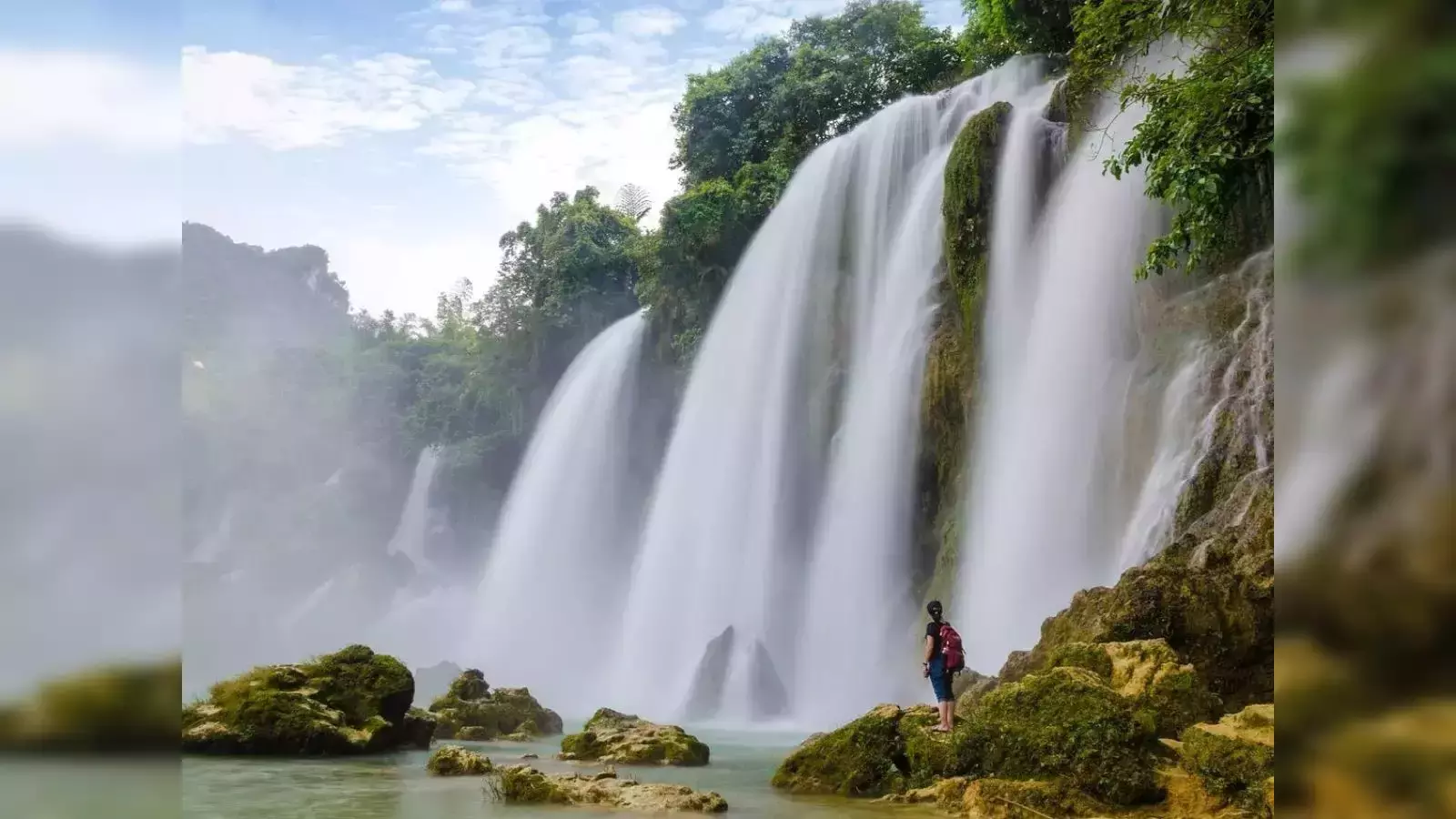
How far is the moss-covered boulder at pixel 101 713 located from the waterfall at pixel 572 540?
1413 cm

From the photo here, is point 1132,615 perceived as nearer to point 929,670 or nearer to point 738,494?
point 929,670

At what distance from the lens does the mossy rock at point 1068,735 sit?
16.5ft

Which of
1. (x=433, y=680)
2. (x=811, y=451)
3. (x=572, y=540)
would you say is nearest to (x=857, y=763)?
(x=811, y=451)

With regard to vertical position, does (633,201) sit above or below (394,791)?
above

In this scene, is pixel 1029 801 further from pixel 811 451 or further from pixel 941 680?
pixel 811 451

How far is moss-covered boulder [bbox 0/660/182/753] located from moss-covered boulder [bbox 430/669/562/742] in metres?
7.60

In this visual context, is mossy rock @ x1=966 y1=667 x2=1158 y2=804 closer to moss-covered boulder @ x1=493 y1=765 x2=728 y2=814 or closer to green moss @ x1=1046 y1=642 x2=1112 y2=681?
green moss @ x1=1046 y1=642 x2=1112 y2=681

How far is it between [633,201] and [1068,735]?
16.3 m

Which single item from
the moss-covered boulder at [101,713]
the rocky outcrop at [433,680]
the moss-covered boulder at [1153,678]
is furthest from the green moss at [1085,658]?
the rocky outcrop at [433,680]

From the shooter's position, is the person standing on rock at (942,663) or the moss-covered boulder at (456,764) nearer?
the person standing on rock at (942,663)

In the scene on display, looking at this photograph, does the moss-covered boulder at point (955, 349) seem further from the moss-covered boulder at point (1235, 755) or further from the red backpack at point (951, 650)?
the moss-covered boulder at point (1235, 755)

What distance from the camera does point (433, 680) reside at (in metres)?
18.5

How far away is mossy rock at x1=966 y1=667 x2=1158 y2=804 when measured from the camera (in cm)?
502

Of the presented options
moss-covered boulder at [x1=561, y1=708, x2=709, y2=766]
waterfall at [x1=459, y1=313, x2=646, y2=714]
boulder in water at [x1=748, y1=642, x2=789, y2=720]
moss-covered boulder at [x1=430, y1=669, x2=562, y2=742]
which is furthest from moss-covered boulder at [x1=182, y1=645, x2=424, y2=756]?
waterfall at [x1=459, y1=313, x2=646, y2=714]
